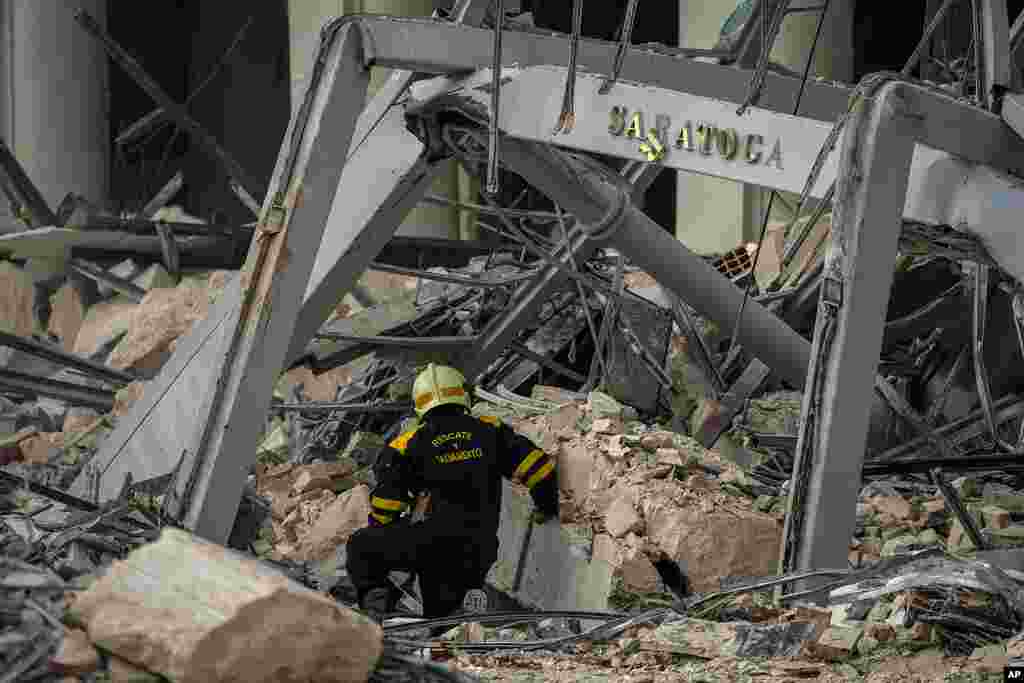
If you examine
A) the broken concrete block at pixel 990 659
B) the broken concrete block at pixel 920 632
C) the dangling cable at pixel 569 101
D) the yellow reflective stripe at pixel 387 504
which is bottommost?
the broken concrete block at pixel 990 659

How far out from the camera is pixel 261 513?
31.6ft

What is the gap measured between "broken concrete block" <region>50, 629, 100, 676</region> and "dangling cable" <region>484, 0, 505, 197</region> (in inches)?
126

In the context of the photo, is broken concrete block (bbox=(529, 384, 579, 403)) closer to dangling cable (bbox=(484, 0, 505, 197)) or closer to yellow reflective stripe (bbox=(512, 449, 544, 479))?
yellow reflective stripe (bbox=(512, 449, 544, 479))

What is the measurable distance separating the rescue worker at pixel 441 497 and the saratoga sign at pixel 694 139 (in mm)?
1970

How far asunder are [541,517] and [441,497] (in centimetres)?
61

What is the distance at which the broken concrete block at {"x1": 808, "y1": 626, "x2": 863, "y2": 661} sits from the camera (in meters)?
5.72

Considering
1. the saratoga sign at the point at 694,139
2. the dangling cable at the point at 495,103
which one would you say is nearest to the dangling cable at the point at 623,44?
the saratoga sign at the point at 694,139

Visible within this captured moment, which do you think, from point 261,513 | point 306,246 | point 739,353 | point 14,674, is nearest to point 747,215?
point 739,353

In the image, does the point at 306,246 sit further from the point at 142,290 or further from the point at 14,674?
the point at 142,290

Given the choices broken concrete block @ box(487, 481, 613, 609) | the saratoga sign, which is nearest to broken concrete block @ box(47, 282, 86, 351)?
broken concrete block @ box(487, 481, 613, 609)

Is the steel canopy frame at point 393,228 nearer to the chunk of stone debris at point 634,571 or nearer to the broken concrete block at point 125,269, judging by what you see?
the chunk of stone debris at point 634,571

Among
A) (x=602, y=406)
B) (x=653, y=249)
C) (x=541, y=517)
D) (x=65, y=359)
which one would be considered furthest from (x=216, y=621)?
(x=65, y=359)

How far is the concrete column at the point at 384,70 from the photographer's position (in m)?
17.3

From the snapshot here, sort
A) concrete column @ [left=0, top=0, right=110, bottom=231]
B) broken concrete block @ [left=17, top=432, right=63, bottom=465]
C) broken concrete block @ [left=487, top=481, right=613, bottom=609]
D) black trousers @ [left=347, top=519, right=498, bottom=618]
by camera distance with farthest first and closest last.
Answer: concrete column @ [left=0, top=0, right=110, bottom=231] < broken concrete block @ [left=17, top=432, right=63, bottom=465] < black trousers @ [left=347, top=519, right=498, bottom=618] < broken concrete block @ [left=487, top=481, right=613, bottom=609]
